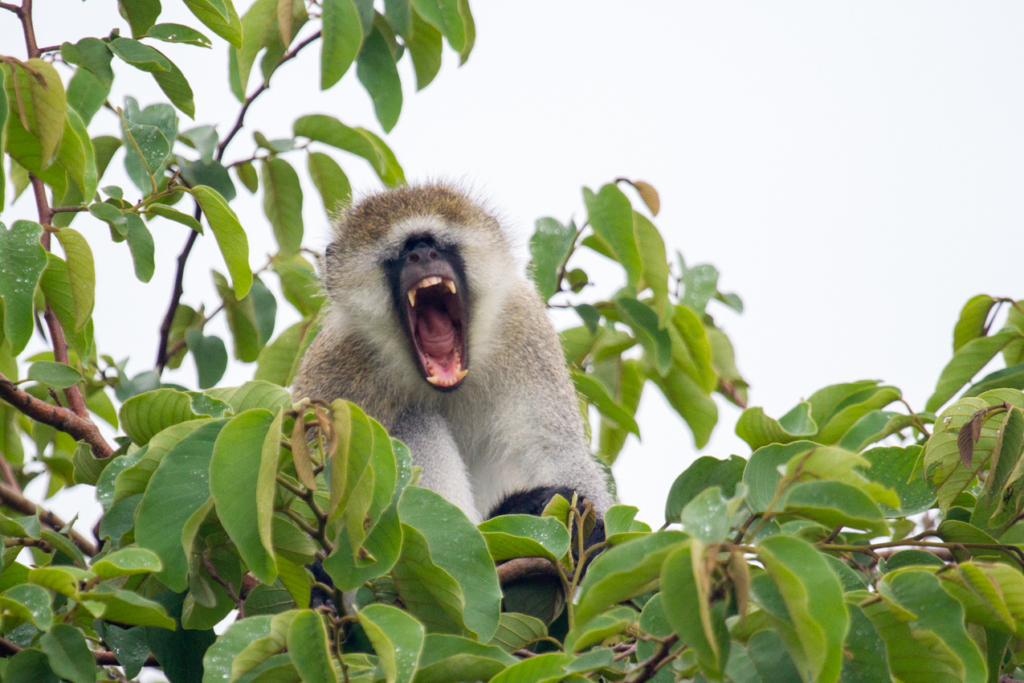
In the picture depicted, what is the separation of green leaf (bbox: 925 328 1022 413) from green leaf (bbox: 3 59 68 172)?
2.80 meters

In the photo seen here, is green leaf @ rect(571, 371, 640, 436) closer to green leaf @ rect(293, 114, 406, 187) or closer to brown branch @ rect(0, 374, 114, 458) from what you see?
green leaf @ rect(293, 114, 406, 187)

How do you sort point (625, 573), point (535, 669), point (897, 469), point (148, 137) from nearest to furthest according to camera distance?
point (625, 573)
point (535, 669)
point (897, 469)
point (148, 137)

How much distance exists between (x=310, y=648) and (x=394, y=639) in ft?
0.44

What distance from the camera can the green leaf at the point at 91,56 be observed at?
2.63 metres

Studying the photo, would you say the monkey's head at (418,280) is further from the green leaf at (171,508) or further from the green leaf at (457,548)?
the green leaf at (171,508)

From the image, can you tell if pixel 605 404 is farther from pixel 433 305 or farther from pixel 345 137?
pixel 345 137

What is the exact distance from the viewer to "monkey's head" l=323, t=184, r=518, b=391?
14.0ft

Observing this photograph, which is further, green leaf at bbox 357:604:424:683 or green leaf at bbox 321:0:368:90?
green leaf at bbox 321:0:368:90

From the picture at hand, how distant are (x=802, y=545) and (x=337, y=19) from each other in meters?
2.43

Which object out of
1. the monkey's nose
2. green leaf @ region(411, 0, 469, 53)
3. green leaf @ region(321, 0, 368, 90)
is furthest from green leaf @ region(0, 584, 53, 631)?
the monkey's nose

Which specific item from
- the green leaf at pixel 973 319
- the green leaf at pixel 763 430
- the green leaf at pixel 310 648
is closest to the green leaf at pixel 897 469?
the green leaf at pixel 763 430

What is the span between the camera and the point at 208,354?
385cm

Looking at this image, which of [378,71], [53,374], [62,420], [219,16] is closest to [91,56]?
[219,16]

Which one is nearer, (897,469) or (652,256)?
(897,469)
